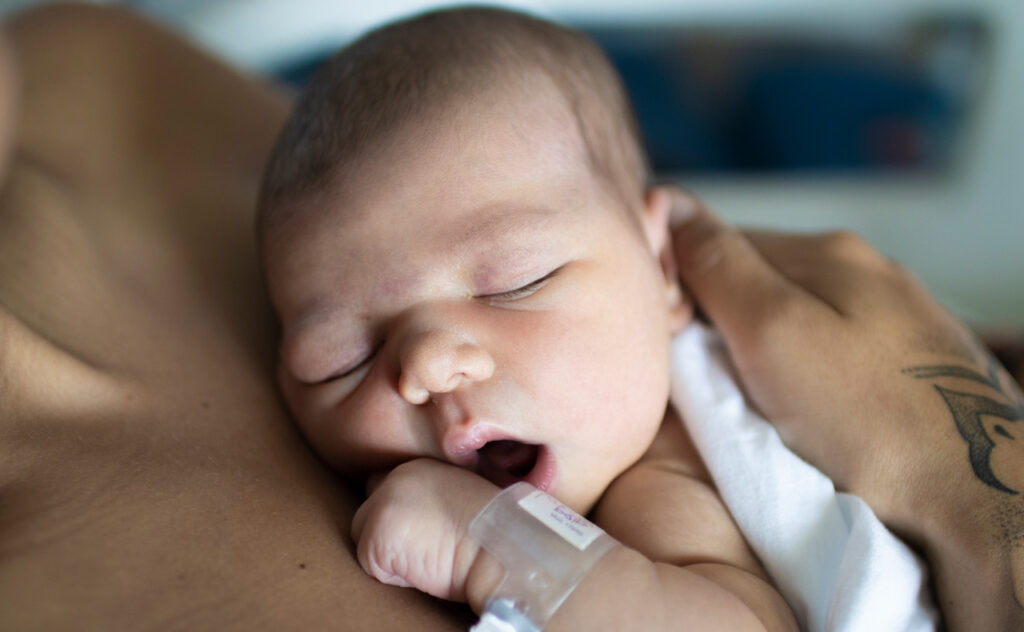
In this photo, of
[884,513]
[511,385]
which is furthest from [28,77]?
[884,513]

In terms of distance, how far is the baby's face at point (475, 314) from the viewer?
0.88 metres

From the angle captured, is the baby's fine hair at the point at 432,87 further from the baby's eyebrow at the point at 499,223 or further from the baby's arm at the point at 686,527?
the baby's arm at the point at 686,527

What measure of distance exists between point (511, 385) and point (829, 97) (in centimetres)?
249

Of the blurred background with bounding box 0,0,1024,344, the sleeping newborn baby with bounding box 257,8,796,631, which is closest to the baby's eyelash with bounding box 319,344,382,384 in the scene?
the sleeping newborn baby with bounding box 257,8,796,631

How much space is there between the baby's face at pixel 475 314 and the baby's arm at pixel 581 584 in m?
0.07

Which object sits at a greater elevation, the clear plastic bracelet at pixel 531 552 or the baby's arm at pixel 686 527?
the clear plastic bracelet at pixel 531 552

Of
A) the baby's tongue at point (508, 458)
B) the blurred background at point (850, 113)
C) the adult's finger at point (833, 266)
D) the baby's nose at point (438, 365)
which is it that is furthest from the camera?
the blurred background at point (850, 113)

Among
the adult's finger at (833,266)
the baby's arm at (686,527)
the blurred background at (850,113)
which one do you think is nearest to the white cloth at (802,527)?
the baby's arm at (686,527)

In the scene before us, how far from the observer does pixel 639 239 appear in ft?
3.50

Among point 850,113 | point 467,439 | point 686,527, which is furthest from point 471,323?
point 850,113

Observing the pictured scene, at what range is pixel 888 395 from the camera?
0.94m

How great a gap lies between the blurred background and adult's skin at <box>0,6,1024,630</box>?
1.40 meters

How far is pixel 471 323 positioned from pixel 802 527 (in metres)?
0.43

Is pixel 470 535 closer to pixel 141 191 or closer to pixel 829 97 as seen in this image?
pixel 141 191
